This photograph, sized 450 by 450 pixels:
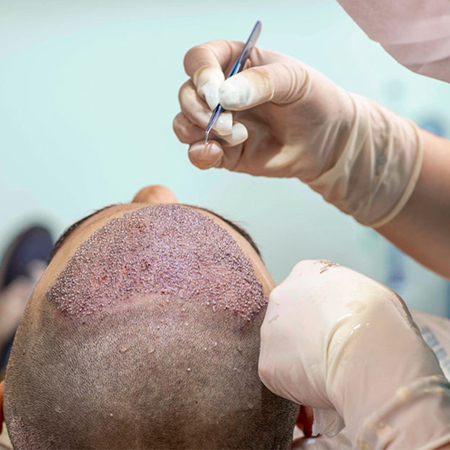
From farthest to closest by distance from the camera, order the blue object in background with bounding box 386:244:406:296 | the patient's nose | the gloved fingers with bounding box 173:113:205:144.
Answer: the blue object in background with bounding box 386:244:406:296
the patient's nose
the gloved fingers with bounding box 173:113:205:144

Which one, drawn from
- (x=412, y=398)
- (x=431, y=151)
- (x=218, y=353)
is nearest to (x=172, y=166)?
(x=431, y=151)

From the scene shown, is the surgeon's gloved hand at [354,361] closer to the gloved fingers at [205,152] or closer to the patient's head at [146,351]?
the patient's head at [146,351]

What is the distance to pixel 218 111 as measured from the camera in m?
0.97

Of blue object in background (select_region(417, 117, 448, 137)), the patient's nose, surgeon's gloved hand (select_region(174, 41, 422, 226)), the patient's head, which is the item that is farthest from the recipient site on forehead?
blue object in background (select_region(417, 117, 448, 137))

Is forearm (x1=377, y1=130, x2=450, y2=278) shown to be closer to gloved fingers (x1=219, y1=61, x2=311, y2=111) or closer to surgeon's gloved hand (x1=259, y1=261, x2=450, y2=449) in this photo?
gloved fingers (x1=219, y1=61, x2=311, y2=111)

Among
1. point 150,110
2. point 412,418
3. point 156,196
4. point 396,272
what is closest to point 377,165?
point 156,196

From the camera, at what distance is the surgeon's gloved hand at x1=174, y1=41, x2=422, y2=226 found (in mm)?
1148

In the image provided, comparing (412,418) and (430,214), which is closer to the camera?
(412,418)

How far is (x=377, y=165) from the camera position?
1.27 metres

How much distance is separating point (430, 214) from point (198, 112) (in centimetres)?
67

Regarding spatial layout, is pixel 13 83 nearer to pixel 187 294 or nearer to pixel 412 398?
pixel 187 294

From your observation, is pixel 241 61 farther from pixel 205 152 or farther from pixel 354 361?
pixel 354 361

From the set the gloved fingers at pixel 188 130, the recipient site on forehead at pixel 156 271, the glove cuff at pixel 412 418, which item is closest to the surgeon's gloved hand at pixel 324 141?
the gloved fingers at pixel 188 130

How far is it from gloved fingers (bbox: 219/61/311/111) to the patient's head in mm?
289
